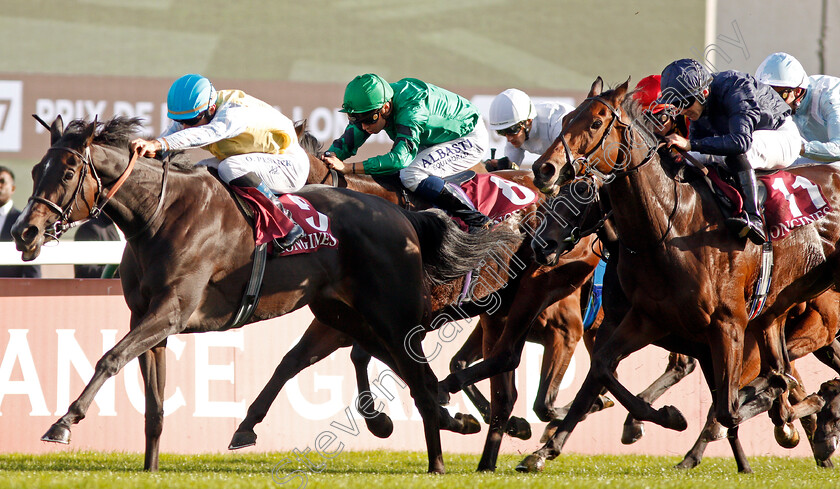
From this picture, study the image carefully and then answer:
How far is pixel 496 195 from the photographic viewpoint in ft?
21.6

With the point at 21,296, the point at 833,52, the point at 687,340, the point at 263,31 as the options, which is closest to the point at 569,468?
the point at 687,340

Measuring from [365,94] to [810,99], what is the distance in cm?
308

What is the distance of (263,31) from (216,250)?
866cm

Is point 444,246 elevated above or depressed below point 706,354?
above

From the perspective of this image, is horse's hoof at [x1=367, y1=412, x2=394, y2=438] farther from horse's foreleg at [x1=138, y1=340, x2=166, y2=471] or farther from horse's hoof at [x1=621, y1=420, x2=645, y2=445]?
horse's hoof at [x1=621, y1=420, x2=645, y2=445]

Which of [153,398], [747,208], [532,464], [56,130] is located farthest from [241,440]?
[747,208]

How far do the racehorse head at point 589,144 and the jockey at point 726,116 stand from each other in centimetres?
40

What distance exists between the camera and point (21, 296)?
724cm

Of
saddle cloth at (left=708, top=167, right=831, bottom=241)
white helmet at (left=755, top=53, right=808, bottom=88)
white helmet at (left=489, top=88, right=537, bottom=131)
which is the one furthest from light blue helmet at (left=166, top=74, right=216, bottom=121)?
white helmet at (left=755, top=53, right=808, bottom=88)

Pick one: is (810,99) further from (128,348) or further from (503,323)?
(128,348)

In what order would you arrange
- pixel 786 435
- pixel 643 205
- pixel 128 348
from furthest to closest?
1. pixel 786 435
2. pixel 643 205
3. pixel 128 348

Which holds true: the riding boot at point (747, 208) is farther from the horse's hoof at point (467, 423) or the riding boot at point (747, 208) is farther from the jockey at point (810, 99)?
the horse's hoof at point (467, 423)

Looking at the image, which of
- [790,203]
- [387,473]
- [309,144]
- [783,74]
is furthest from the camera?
[309,144]

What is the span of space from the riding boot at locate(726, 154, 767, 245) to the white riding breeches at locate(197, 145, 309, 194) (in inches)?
93.7
